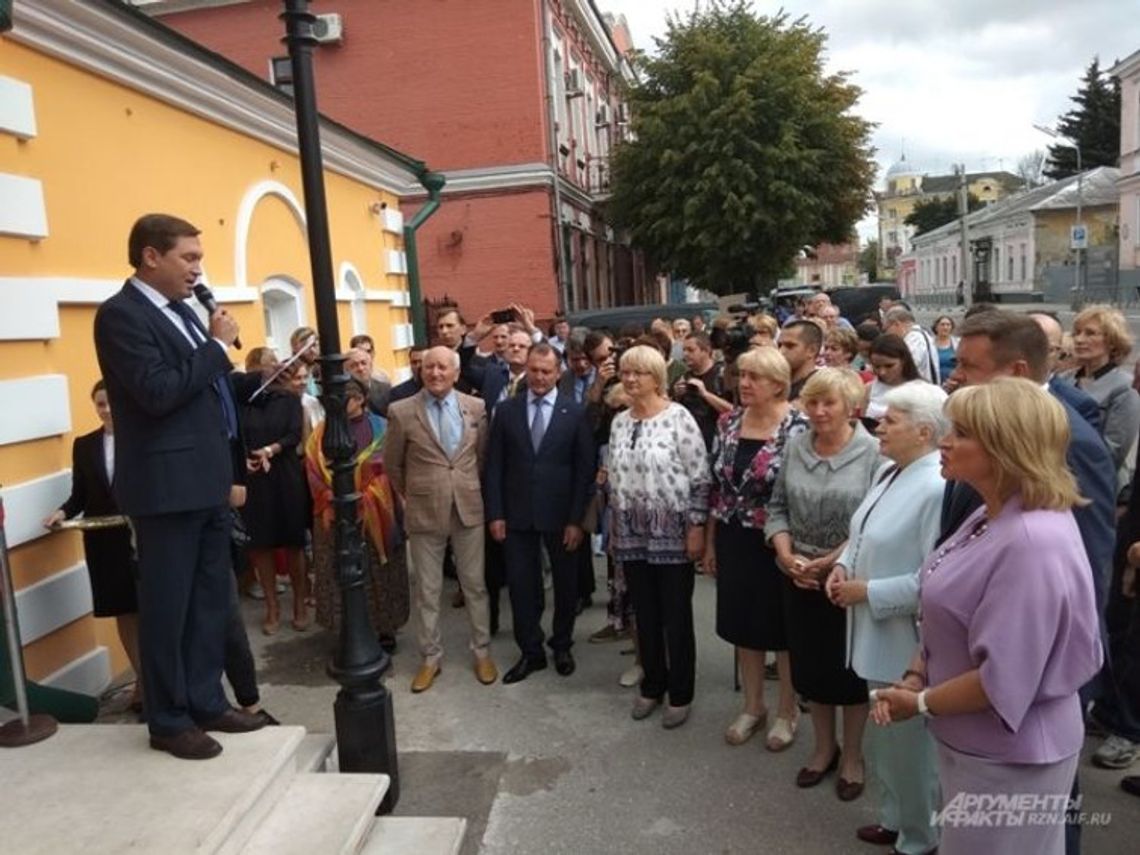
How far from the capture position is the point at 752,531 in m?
4.02

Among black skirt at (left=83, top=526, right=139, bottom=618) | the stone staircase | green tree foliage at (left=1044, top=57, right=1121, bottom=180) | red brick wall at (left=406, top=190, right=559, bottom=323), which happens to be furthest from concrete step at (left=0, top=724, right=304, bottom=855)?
green tree foliage at (left=1044, top=57, right=1121, bottom=180)

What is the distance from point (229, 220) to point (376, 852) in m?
5.14

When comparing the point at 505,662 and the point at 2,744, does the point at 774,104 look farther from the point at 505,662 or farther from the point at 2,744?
the point at 2,744

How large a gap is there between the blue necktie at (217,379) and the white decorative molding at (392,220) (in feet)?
23.5

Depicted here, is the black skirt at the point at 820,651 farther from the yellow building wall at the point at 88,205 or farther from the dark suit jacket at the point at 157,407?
the yellow building wall at the point at 88,205

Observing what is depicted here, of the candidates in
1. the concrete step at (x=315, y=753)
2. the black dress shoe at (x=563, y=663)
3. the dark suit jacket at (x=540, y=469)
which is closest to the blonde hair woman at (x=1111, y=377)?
the dark suit jacket at (x=540, y=469)

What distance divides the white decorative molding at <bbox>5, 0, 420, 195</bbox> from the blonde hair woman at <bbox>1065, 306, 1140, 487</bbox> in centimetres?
571

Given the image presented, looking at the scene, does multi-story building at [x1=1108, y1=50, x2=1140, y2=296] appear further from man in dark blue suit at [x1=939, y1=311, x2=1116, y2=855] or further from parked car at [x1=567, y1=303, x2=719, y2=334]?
man in dark blue suit at [x1=939, y1=311, x2=1116, y2=855]

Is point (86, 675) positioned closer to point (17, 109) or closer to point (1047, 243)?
point (17, 109)

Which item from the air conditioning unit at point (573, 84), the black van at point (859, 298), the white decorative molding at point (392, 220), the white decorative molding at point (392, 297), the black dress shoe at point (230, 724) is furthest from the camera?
the air conditioning unit at point (573, 84)

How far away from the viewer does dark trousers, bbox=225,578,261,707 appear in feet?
13.0

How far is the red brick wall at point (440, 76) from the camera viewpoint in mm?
17797

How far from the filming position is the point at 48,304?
181 inches

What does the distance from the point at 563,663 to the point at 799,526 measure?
1985mm
